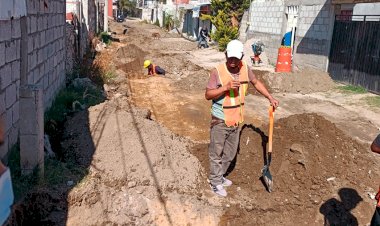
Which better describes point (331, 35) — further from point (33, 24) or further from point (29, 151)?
point (29, 151)

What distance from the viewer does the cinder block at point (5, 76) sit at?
488 centimetres

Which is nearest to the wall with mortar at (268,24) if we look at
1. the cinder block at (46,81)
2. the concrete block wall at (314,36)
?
the concrete block wall at (314,36)

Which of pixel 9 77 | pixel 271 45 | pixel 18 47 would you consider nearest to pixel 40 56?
pixel 18 47

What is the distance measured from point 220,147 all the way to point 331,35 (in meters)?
11.2

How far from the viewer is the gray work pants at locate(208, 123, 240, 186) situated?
16.0ft

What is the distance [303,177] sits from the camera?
5.51 metres

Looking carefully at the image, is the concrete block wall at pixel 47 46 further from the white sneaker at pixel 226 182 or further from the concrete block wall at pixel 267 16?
the concrete block wall at pixel 267 16

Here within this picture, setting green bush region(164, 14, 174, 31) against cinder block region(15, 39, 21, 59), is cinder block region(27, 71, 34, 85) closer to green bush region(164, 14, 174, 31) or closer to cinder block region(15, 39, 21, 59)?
cinder block region(15, 39, 21, 59)

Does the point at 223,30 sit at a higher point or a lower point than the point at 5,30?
lower

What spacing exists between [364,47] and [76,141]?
10.1m

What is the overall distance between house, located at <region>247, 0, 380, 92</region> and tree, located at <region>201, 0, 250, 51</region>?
164 inches

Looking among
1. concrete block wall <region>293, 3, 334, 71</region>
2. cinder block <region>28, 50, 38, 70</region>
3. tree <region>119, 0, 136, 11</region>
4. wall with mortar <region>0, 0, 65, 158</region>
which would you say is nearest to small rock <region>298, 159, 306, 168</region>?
wall with mortar <region>0, 0, 65, 158</region>

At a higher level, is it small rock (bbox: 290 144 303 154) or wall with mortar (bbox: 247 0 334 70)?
wall with mortar (bbox: 247 0 334 70)

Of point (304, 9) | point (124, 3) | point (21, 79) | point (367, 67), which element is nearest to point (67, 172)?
point (21, 79)
